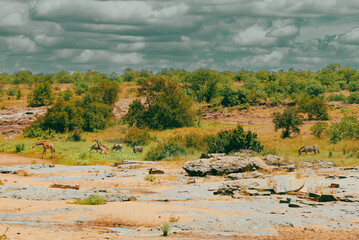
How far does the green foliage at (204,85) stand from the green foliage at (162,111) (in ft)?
59.4

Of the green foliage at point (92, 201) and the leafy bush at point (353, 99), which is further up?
the leafy bush at point (353, 99)

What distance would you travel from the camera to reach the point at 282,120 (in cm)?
3916

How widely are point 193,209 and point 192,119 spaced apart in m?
35.2

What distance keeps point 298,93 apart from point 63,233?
6006cm

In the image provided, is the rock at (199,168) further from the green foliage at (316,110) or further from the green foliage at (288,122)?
the green foliage at (316,110)

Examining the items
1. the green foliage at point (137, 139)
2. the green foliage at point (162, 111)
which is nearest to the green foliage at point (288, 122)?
the green foliage at point (137, 139)

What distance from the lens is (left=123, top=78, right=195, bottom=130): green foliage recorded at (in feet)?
158

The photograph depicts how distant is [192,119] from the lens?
165ft

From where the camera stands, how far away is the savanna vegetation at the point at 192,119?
1273 inches

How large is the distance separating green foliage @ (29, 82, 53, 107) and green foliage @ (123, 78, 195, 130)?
56.6ft

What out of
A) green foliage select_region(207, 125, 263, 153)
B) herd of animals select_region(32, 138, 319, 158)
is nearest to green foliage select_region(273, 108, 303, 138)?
herd of animals select_region(32, 138, 319, 158)

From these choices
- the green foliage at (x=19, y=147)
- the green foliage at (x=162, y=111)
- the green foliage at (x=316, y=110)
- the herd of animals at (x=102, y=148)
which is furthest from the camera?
the green foliage at (x=316, y=110)

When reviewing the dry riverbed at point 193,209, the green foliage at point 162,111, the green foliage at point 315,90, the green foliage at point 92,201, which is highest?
the green foliage at point 315,90

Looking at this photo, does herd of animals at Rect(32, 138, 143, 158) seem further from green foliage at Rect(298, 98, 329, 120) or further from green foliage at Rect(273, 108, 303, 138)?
green foliage at Rect(298, 98, 329, 120)
